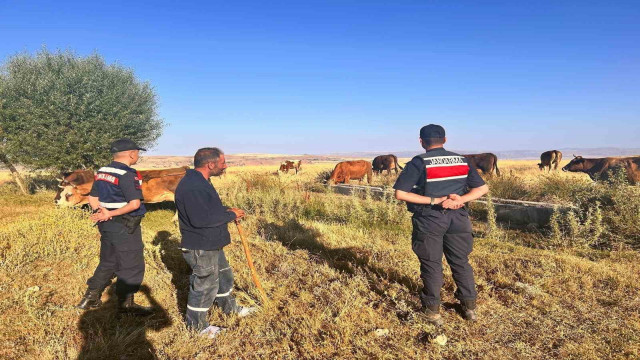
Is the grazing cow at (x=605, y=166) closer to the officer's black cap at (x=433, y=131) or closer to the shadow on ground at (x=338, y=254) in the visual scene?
the shadow on ground at (x=338, y=254)

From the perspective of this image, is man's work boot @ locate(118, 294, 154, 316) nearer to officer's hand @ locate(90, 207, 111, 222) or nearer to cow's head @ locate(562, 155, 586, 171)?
officer's hand @ locate(90, 207, 111, 222)

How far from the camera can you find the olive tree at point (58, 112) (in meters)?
11.6

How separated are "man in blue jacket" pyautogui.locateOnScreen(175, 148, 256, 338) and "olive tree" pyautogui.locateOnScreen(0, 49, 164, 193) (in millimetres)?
11017

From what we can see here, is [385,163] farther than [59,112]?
Yes

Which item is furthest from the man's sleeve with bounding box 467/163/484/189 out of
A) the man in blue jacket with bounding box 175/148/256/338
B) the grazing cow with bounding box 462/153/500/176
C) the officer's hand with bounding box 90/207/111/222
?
the grazing cow with bounding box 462/153/500/176

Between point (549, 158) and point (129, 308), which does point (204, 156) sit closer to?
point (129, 308)

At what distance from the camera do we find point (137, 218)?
12.8 ft

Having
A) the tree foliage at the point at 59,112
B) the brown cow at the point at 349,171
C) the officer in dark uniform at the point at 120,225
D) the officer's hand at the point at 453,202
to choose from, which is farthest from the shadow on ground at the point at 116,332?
the brown cow at the point at 349,171

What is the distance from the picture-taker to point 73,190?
889 centimetres

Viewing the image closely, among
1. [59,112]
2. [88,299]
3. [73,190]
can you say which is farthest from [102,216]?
[59,112]

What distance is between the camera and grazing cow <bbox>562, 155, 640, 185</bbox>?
504 inches

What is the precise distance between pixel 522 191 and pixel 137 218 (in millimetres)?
12153

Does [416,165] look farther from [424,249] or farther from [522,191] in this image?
[522,191]

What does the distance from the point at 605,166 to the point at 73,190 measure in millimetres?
20613
